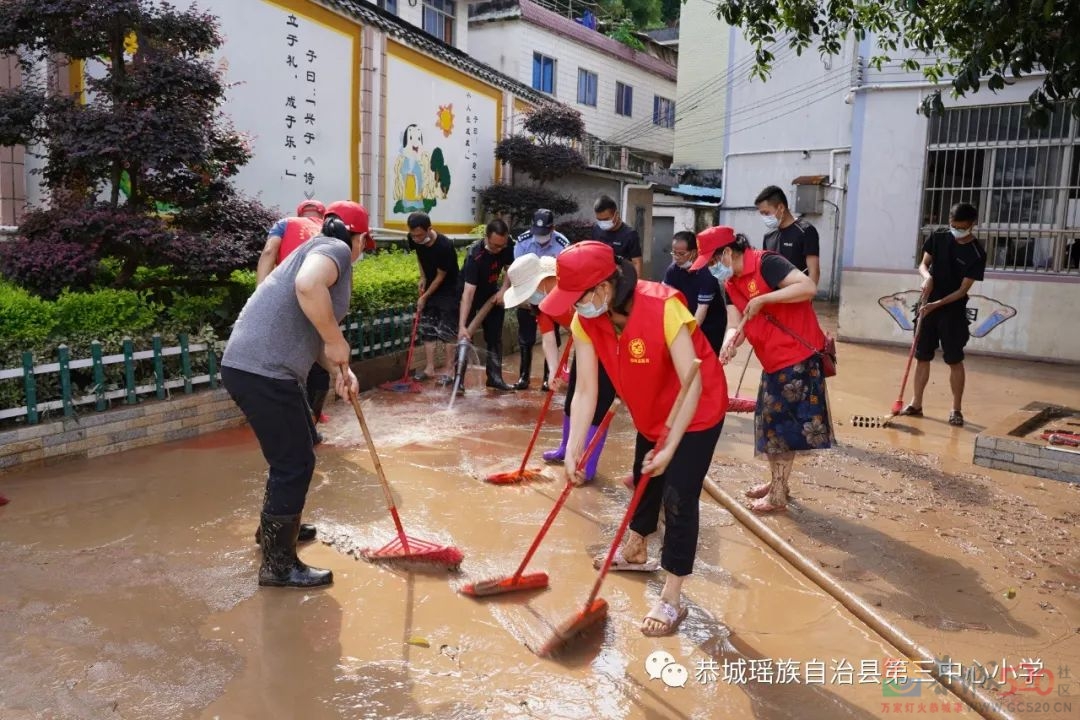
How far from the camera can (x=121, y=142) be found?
601 cm

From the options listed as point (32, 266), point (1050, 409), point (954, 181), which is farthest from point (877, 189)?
point (32, 266)

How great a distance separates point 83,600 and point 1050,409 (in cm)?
742

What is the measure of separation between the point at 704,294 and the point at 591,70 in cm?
2064

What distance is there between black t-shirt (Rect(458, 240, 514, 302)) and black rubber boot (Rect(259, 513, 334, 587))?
14.8ft

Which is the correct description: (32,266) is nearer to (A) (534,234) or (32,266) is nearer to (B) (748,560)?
(A) (534,234)

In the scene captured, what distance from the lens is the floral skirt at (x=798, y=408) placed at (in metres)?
4.93

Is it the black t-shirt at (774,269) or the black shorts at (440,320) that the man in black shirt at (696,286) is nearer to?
the black t-shirt at (774,269)

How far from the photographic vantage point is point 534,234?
278 inches

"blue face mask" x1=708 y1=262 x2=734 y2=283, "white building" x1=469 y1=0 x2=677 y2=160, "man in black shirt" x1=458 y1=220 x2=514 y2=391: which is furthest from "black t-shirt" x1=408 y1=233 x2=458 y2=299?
"white building" x1=469 y1=0 x2=677 y2=160

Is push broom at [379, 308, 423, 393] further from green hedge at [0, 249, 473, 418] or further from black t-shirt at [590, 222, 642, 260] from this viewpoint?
black t-shirt at [590, 222, 642, 260]

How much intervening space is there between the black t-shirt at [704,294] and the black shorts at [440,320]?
2.56 metres

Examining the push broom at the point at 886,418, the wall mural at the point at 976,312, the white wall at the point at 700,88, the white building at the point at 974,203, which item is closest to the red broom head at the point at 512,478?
the push broom at the point at 886,418

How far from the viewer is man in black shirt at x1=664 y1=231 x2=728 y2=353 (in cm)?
670

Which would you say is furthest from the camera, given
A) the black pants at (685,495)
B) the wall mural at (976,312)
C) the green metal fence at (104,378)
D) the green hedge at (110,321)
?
the wall mural at (976,312)
